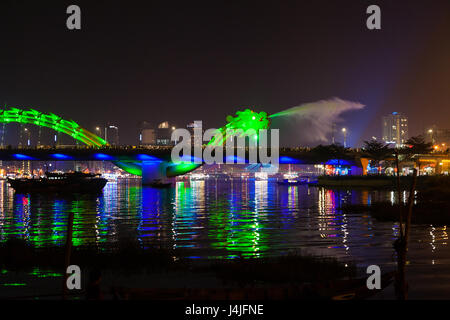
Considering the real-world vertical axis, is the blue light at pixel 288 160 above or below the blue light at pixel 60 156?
below

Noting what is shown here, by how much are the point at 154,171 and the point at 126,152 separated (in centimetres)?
1428

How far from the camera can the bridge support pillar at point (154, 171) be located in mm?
142625

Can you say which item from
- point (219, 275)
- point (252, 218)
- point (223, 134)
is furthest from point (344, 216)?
point (223, 134)

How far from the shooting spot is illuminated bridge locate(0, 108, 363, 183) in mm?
134250

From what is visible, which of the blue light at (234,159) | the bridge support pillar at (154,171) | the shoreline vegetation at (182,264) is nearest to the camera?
the shoreline vegetation at (182,264)

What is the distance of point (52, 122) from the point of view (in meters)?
157

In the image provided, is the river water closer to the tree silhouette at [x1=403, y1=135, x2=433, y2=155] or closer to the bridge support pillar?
the bridge support pillar

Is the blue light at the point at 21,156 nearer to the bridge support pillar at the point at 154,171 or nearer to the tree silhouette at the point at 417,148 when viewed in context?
the bridge support pillar at the point at 154,171

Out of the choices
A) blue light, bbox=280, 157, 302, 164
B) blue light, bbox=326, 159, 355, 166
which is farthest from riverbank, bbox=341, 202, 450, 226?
blue light, bbox=326, 159, 355, 166

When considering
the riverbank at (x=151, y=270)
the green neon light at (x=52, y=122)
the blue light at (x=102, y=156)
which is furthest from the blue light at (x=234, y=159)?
the riverbank at (x=151, y=270)

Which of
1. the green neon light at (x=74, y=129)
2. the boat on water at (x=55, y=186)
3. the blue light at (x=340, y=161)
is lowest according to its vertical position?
the boat on water at (x=55, y=186)

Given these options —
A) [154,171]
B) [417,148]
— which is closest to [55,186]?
[154,171]
